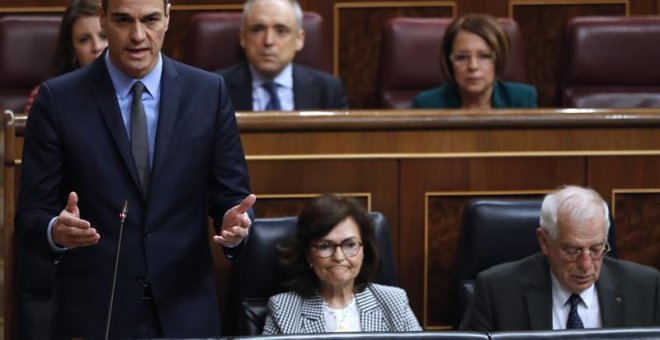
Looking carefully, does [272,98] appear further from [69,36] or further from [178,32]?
[178,32]

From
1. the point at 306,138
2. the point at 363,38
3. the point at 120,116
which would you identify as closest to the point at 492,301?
the point at 306,138

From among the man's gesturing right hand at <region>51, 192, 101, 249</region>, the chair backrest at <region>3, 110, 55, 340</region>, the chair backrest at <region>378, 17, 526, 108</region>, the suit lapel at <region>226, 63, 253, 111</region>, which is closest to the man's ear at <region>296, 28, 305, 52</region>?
the suit lapel at <region>226, 63, 253, 111</region>

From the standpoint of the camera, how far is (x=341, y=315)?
6.15 ft

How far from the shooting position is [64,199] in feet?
4.87

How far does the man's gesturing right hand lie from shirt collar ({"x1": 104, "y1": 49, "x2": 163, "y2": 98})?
200mm

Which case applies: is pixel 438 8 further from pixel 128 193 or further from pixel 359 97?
pixel 128 193

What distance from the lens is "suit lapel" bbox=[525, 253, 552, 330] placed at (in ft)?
6.10

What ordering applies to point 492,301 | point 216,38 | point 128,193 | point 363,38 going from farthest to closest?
point 363,38
point 216,38
point 492,301
point 128,193

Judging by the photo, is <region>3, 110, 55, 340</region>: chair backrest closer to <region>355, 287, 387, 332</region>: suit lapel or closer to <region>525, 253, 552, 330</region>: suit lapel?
<region>355, 287, 387, 332</region>: suit lapel

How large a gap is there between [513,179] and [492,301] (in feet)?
0.92

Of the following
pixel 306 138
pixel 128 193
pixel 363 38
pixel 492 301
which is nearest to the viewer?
pixel 128 193

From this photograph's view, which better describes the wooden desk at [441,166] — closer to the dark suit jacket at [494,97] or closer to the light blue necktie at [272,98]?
the dark suit jacket at [494,97]

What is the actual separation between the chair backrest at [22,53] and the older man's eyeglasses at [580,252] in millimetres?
1274

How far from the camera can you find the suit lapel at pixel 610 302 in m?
1.85
